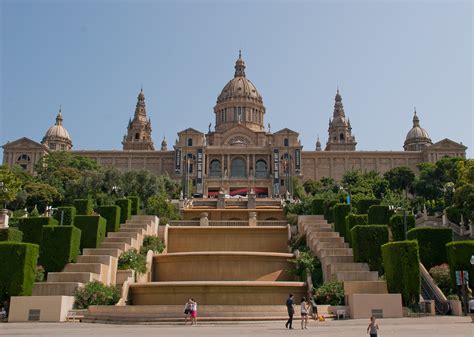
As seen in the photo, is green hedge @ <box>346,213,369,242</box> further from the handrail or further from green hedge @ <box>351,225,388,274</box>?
the handrail

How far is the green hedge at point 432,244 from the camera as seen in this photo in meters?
27.5

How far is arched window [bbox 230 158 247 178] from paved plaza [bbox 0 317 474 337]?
85230 mm

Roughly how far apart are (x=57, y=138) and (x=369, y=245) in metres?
105

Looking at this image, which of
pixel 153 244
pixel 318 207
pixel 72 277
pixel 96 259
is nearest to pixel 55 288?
pixel 72 277

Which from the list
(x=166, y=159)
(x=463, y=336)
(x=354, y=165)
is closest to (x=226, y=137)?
(x=166, y=159)

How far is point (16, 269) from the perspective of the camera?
22.6 m

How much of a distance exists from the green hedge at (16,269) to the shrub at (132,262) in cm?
500

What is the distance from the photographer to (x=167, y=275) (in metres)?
28.3

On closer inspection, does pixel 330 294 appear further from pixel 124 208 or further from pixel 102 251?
pixel 124 208

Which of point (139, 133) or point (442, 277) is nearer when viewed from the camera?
point (442, 277)

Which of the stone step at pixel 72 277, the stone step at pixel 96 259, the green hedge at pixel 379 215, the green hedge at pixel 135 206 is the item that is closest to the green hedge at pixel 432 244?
the green hedge at pixel 379 215

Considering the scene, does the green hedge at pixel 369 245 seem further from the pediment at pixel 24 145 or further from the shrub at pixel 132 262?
the pediment at pixel 24 145

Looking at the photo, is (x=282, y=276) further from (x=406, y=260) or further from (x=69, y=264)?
(x=69, y=264)

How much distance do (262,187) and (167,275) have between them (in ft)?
233
